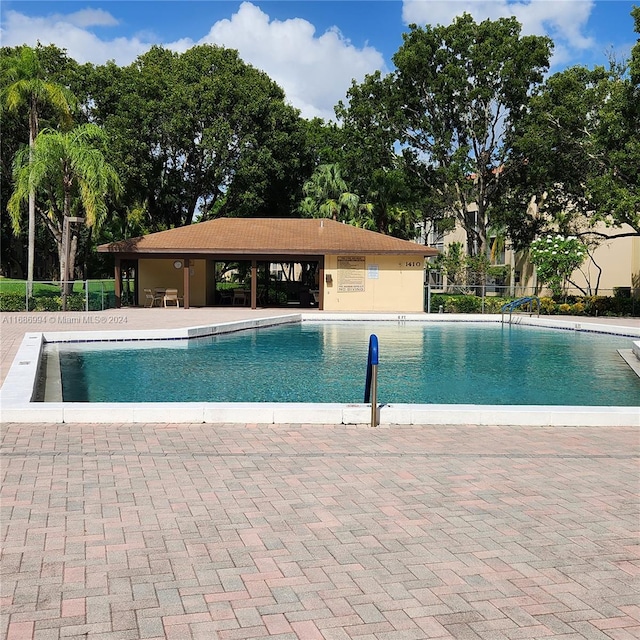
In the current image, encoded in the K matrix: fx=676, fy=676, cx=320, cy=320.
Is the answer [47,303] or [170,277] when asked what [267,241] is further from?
[47,303]

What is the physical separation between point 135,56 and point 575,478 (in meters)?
44.8

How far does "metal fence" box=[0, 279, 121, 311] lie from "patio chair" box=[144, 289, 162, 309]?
9.39ft

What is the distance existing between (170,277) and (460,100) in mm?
17756

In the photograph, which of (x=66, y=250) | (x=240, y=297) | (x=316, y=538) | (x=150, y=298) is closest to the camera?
(x=316, y=538)

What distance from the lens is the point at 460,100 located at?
35625 millimetres

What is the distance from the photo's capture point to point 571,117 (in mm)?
29234

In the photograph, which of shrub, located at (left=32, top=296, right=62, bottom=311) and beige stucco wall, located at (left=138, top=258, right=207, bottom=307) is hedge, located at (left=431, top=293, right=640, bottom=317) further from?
shrub, located at (left=32, top=296, right=62, bottom=311)

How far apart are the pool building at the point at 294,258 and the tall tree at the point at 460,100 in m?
8.37

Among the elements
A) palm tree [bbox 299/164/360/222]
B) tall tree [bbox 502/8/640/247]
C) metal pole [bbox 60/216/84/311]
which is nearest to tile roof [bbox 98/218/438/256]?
metal pole [bbox 60/216/84/311]

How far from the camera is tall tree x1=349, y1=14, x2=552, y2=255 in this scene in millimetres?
34500

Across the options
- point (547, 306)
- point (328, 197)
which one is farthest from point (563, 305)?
point (328, 197)

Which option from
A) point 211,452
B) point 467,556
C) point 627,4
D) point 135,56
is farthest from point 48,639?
point 135,56

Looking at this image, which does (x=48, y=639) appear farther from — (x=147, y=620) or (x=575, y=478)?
(x=575, y=478)

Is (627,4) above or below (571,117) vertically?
above
